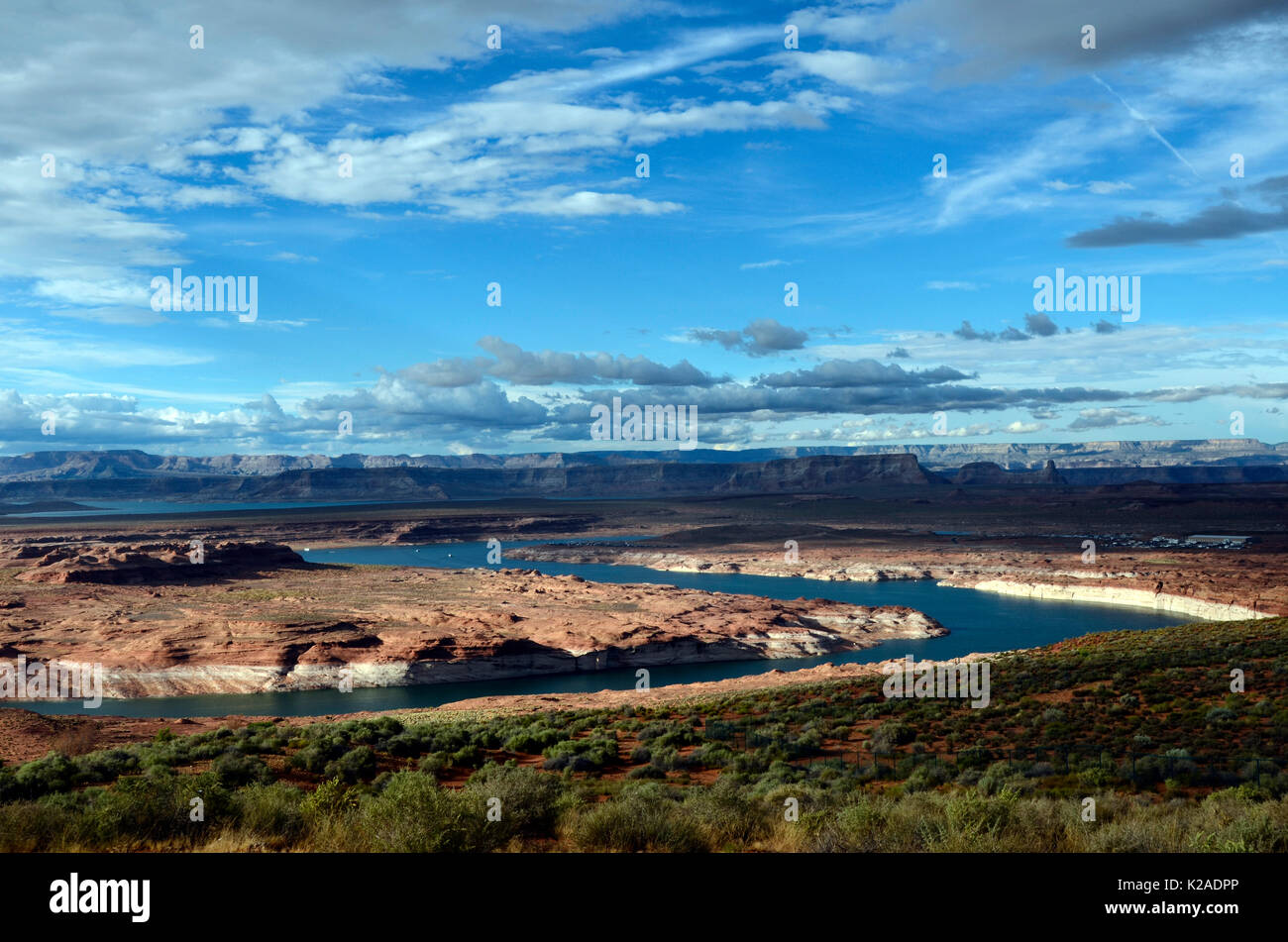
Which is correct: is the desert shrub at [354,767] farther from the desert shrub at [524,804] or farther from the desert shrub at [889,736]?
the desert shrub at [889,736]

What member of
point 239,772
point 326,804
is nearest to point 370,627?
point 239,772

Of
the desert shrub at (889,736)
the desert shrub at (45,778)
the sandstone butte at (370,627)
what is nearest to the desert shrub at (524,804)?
the desert shrub at (45,778)

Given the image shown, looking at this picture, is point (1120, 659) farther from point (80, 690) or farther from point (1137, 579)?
point (1137, 579)

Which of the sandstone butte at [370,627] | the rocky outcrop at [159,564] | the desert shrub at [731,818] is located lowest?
the sandstone butte at [370,627]

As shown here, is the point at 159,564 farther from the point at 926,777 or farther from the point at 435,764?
the point at 926,777

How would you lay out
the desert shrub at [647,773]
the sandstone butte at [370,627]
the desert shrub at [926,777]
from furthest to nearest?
the sandstone butte at [370,627] → the desert shrub at [647,773] → the desert shrub at [926,777]

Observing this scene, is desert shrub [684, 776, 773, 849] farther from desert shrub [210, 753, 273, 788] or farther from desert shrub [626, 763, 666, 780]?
desert shrub [210, 753, 273, 788]
